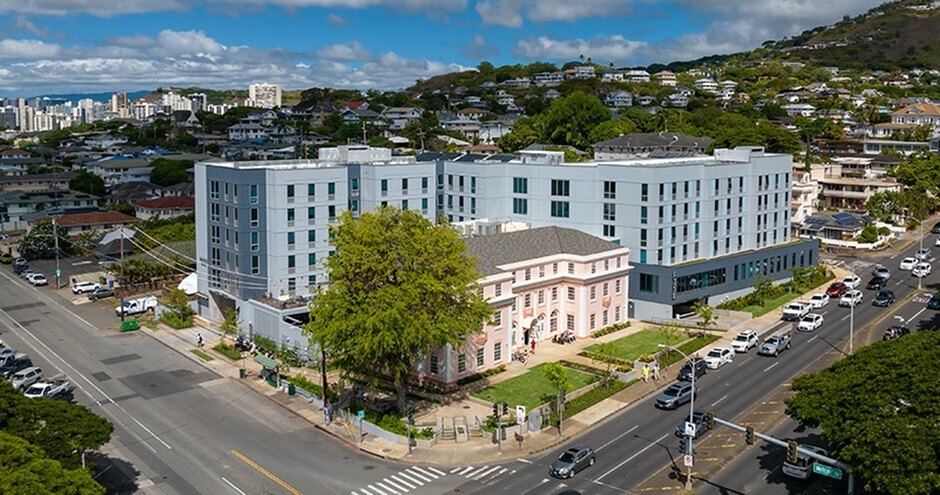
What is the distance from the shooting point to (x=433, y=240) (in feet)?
189

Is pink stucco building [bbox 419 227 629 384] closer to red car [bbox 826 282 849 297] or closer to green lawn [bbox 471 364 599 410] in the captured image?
green lawn [bbox 471 364 599 410]

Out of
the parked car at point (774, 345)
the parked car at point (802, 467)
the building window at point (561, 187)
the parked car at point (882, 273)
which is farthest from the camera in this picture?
the parked car at point (882, 273)

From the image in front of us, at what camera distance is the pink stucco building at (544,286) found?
69.2 metres

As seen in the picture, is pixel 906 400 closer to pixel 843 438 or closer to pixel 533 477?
pixel 843 438

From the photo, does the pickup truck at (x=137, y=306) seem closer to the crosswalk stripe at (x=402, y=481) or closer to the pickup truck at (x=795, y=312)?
the crosswalk stripe at (x=402, y=481)

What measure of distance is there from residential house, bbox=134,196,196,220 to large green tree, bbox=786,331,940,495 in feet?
422

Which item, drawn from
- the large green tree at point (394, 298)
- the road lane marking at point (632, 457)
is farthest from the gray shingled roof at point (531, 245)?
the road lane marking at point (632, 457)

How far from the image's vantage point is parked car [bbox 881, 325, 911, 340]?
72.3m

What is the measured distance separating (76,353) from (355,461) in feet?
132

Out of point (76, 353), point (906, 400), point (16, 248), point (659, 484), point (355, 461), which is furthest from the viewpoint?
point (16, 248)

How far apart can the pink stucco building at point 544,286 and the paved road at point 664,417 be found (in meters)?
14.7

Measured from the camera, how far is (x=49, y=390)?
6278 cm

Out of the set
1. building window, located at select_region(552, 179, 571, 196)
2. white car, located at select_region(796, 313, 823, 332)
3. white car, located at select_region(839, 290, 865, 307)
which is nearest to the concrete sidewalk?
white car, located at select_region(796, 313, 823, 332)

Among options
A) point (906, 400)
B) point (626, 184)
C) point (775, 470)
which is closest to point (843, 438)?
point (906, 400)
